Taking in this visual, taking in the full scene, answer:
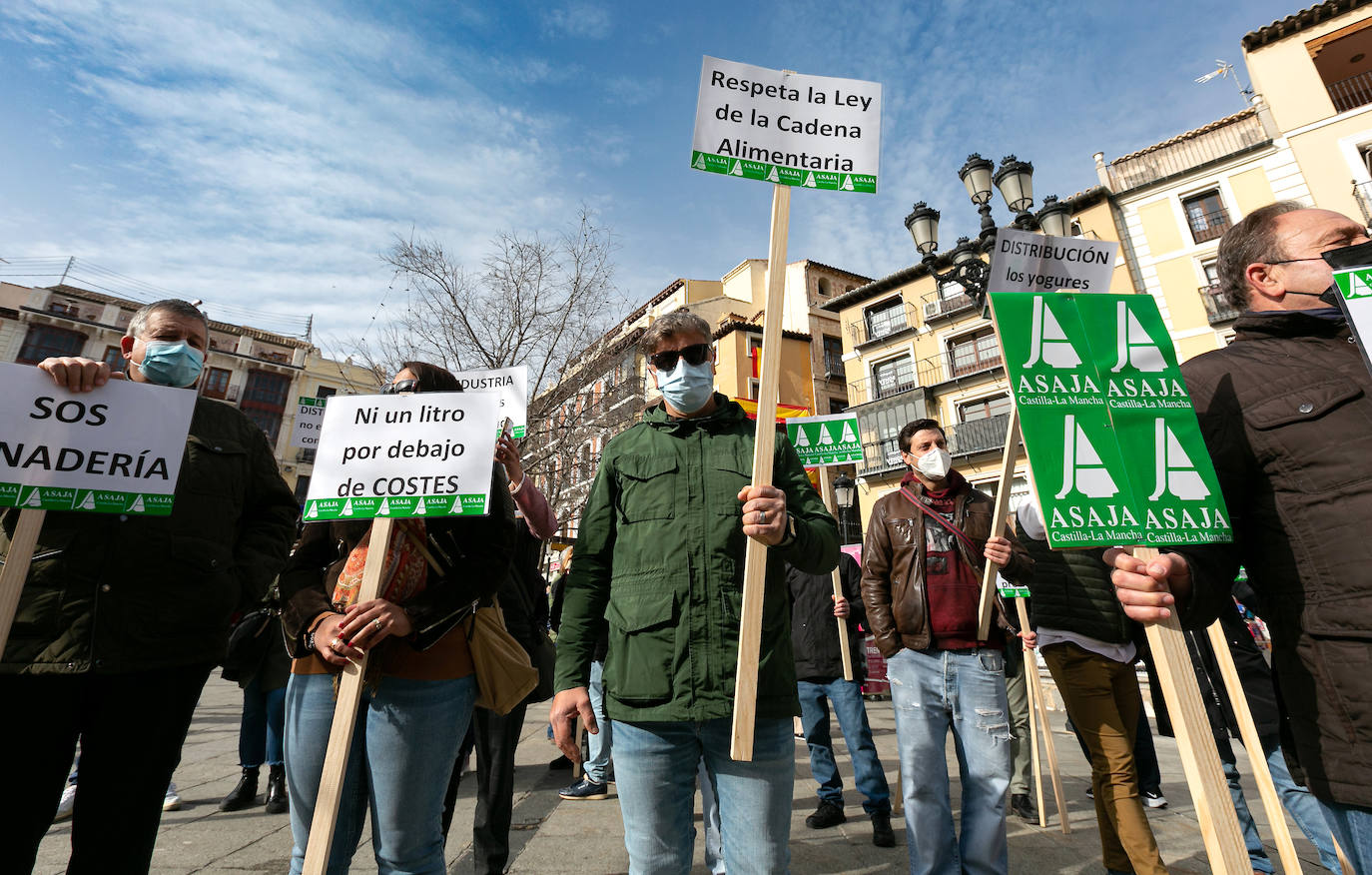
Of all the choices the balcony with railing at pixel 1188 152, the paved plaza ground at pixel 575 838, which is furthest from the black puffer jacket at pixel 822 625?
the balcony with railing at pixel 1188 152

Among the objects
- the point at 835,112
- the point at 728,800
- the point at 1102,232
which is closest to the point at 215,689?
the point at 728,800

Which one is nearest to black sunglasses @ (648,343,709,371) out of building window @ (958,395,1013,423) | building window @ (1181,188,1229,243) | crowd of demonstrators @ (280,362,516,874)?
crowd of demonstrators @ (280,362,516,874)

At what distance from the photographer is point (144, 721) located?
1.92 m

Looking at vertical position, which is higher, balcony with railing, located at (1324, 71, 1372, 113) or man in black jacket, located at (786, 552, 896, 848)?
balcony with railing, located at (1324, 71, 1372, 113)

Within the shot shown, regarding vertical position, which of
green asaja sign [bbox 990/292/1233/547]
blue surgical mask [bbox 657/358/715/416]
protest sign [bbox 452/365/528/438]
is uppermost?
protest sign [bbox 452/365/528/438]

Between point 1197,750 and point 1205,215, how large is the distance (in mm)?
24345

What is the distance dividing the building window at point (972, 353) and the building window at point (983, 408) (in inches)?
44.4

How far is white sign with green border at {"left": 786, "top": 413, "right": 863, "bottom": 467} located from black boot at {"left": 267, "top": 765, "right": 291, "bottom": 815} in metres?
4.81

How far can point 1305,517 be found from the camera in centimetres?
137

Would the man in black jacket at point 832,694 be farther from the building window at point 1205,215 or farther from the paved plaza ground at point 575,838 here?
the building window at point 1205,215

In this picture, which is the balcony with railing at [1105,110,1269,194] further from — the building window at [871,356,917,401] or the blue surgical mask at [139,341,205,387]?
the blue surgical mask at [139,341,205,387]

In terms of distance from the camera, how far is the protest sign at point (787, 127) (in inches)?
A: 94.3

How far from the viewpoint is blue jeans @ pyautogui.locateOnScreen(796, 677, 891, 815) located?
11.8 ft

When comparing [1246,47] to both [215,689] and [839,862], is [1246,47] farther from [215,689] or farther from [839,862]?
[215,689]
